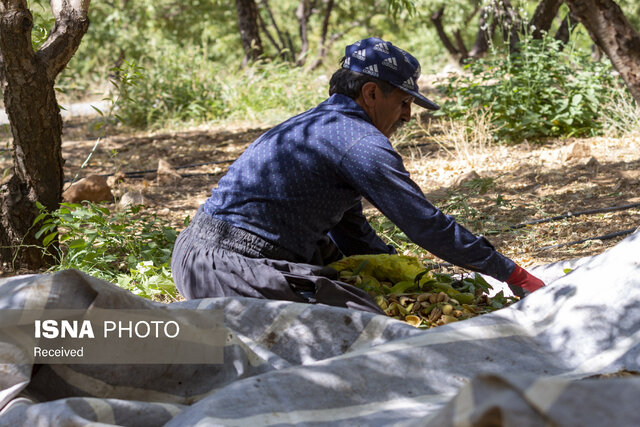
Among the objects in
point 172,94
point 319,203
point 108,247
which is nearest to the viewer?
point 319,203

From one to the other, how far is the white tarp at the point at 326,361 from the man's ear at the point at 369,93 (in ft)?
3.01

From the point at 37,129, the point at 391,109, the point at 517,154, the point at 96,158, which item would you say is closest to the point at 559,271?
the point at 391,109

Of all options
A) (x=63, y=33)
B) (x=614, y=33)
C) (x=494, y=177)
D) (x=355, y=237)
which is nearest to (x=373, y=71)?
(x=355, y=237)

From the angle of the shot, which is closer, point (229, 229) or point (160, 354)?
point (160, 354)

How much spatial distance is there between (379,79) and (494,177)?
10.7 ft

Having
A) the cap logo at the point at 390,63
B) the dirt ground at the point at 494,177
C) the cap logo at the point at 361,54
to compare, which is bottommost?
the dirt ground at the point at 494,177

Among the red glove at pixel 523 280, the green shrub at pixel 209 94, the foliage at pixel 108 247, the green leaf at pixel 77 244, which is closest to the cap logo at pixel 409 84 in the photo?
the red glove at pixel 523 280

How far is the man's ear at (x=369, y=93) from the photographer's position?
261 cm

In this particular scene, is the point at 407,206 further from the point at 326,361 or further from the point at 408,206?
the point at 326,361

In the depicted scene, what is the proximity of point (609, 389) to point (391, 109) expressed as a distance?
175 cm

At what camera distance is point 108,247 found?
13.7ft

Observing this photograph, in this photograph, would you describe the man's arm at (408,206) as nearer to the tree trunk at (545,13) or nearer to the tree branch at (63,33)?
the tree branch at (63,33)

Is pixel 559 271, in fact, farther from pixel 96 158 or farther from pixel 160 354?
pixel 96 158

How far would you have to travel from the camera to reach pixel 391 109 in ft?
8.80
